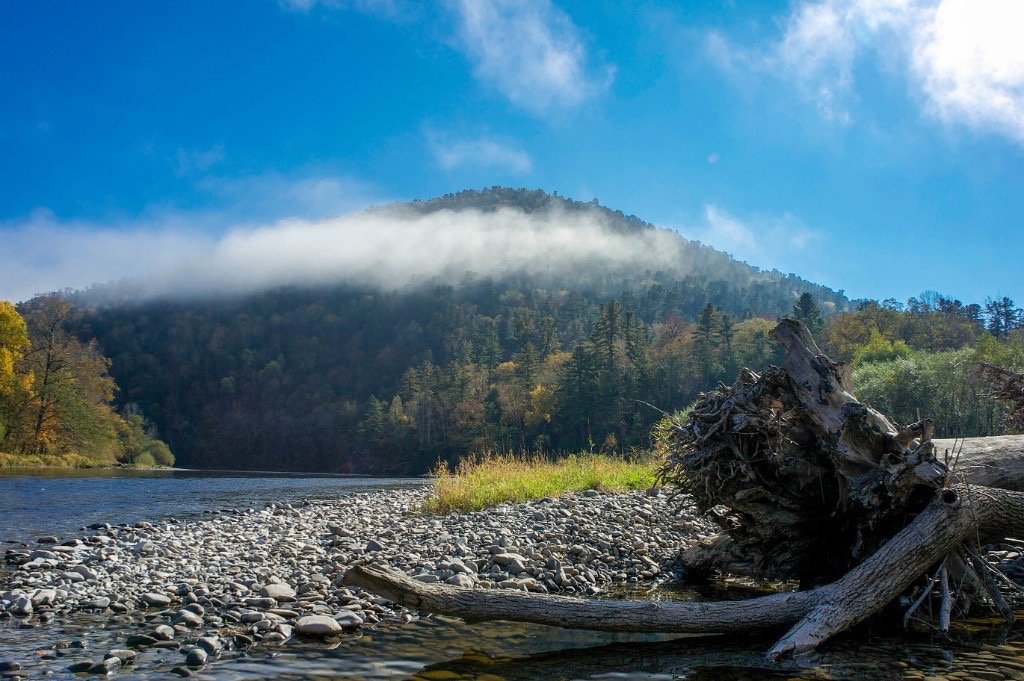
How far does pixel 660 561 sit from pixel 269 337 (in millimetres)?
180511

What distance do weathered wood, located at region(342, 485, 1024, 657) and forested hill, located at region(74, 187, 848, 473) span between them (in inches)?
1886

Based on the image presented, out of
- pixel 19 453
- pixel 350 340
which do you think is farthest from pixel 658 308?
pixel 19 453

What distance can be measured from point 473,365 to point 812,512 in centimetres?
10778

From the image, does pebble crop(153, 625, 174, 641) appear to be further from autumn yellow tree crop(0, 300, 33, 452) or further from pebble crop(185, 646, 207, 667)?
autumn yellow tree crop(0, 300, 33, 452)

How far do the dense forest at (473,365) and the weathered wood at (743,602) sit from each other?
275cm

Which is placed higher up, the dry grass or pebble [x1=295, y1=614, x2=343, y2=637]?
pebble [x1=295, y1=614, x2=343, y2=637]

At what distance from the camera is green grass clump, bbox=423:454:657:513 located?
1460 cm

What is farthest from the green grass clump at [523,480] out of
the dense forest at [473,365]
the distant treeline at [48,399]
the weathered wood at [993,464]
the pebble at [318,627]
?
the distant treeline at [48,399]

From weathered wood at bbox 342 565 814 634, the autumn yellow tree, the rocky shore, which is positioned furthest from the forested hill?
weathered wood at bbox 342 565 814 634

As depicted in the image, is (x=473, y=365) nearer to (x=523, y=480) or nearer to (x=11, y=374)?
(x=11, y=374)

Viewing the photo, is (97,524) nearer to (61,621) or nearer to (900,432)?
(61,621)

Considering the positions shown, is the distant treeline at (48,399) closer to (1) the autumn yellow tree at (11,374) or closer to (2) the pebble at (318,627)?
(1) the autumn yellow tree at (11,374)

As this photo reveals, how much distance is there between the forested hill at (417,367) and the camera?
7919 centimetres

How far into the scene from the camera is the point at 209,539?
39.1 ft
